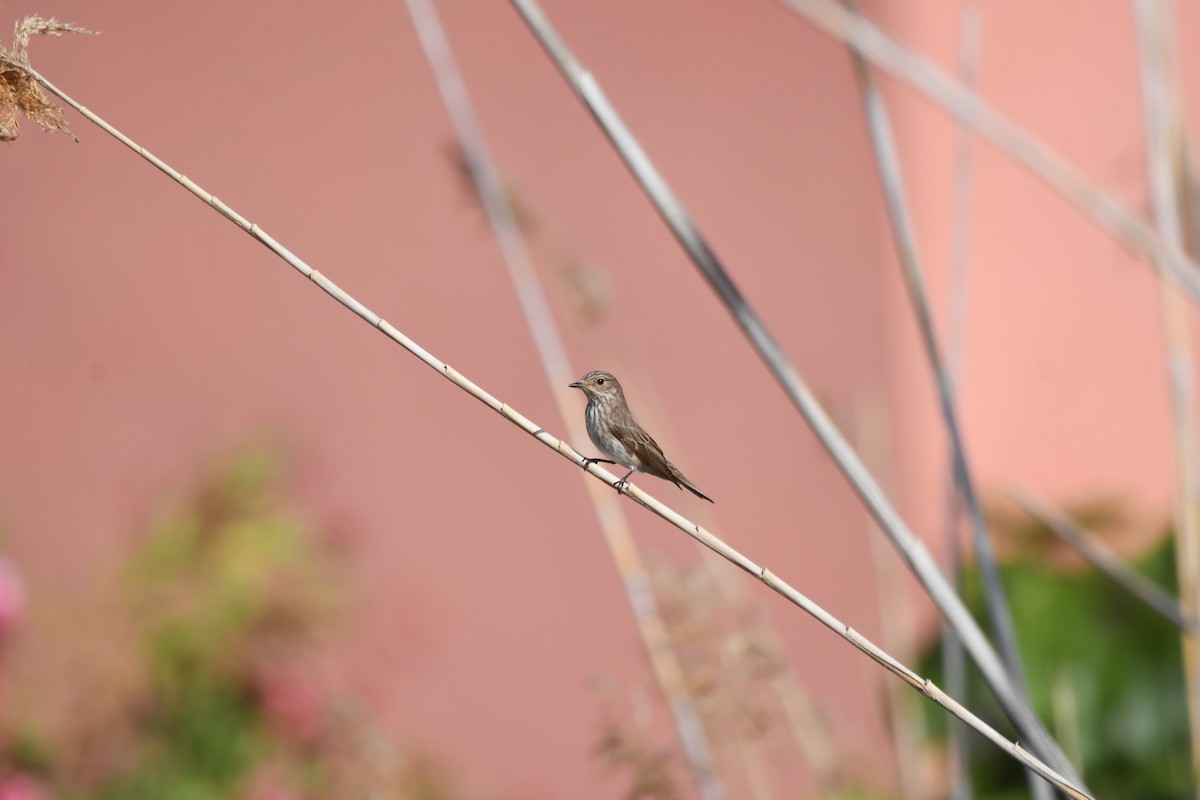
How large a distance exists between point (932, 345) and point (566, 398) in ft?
1.86

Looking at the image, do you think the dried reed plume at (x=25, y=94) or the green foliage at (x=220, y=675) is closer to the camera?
the dried reed plume at (x=25, y=94)

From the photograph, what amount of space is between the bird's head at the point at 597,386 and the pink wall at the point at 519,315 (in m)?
0.36

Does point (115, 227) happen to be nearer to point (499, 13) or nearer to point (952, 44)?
point (499, 13)

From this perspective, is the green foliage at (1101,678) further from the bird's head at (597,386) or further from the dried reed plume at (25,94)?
the dried reed plume at (25,94)

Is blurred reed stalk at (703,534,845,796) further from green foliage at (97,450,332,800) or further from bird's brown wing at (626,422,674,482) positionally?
green foliage at (97,450,332,800)

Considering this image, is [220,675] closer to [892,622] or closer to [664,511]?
[892,622]

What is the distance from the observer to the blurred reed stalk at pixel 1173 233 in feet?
5.64

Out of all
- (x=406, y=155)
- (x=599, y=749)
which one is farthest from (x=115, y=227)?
(x=599, y=749)

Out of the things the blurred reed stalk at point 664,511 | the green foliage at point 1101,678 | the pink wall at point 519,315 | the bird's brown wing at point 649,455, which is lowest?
the blurred reed stalk at point 664,511

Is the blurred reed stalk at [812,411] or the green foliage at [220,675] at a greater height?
the green foliage at [220,675]

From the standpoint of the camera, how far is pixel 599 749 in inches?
70.1

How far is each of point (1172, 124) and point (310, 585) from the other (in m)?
2.05

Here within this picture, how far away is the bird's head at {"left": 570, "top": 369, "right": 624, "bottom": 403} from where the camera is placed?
72.2 inches

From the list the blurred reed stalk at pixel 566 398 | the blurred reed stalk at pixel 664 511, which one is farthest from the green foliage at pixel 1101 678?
the blurred reed stalk at pixel 664 511
